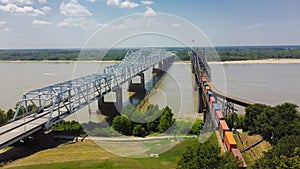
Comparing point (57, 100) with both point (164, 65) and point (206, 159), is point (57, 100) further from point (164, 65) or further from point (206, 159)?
point (164, 65)

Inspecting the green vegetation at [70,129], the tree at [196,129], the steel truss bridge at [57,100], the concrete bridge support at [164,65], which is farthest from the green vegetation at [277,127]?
the concrete bridge support at [164,65]

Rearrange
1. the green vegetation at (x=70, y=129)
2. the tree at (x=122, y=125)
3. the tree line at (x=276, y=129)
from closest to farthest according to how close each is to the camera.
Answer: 1. the tree line at (x=276, y=129)
2. the green vegetation at (x=70, y=129)
3. the tree at (x=122, y=125)

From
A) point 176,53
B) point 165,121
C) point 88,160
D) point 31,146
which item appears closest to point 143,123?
point 165,121

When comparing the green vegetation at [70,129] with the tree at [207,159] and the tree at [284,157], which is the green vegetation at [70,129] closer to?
the tree at [207,159]

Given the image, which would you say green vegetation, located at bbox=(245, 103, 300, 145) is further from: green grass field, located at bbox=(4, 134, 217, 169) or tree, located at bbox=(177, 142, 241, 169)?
tree, located at bbox=(177, 142, 241, 169)

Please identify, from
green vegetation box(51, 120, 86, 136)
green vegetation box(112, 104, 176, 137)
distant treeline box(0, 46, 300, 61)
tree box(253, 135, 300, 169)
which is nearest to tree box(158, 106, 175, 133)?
green vegetation box(112, 104, 176, 137)

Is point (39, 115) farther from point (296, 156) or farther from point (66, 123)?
point (296, 156)

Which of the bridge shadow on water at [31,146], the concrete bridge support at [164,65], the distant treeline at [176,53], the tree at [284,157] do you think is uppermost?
the distant treeline at [176,53]
